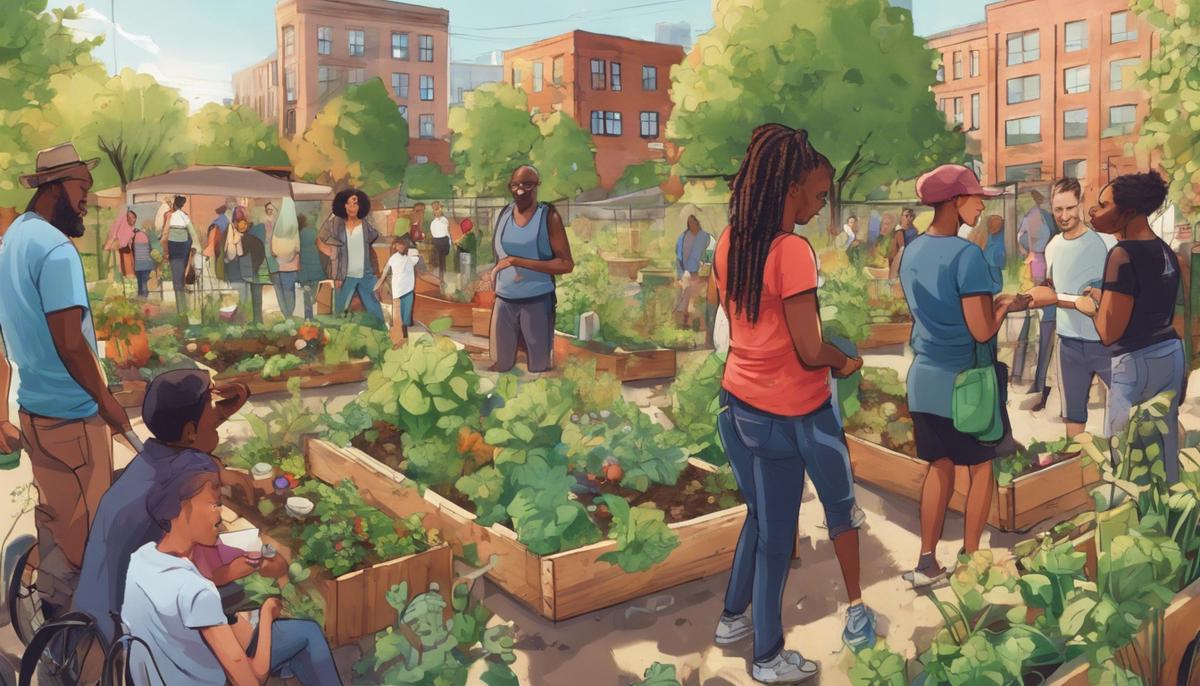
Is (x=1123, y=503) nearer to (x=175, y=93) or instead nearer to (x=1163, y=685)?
(x=1163, y=685)

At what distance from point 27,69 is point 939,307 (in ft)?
64.0

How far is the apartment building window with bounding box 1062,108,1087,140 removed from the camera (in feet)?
135

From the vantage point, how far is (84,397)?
396cm

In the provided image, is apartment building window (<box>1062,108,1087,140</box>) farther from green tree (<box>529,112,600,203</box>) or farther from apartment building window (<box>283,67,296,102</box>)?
apartment building window (<box>283,67,296,102</box>)

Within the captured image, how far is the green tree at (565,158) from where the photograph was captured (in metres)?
41.6

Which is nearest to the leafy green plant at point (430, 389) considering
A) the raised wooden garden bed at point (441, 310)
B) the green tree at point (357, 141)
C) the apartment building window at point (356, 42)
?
the raised wooden garden bed at point (441, 310)

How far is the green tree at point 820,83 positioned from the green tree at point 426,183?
73.7 feet

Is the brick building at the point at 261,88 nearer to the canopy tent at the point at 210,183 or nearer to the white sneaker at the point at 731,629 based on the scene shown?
the canopy tent at the point at 210,183

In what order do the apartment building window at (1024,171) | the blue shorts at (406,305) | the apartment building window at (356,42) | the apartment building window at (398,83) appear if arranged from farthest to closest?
the apartment building window at (398,83), the apartment building window at (356,42), the apartment building window at (1024,171), the blue shorts at (406,305)

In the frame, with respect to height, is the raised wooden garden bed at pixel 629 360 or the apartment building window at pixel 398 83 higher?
the apartment building window at pixel 398 83

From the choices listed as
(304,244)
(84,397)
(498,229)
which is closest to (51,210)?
(84,397)

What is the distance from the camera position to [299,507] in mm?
4793

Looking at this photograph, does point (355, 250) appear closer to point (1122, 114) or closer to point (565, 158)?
point (565, 158)

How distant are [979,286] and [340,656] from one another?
305 cm
